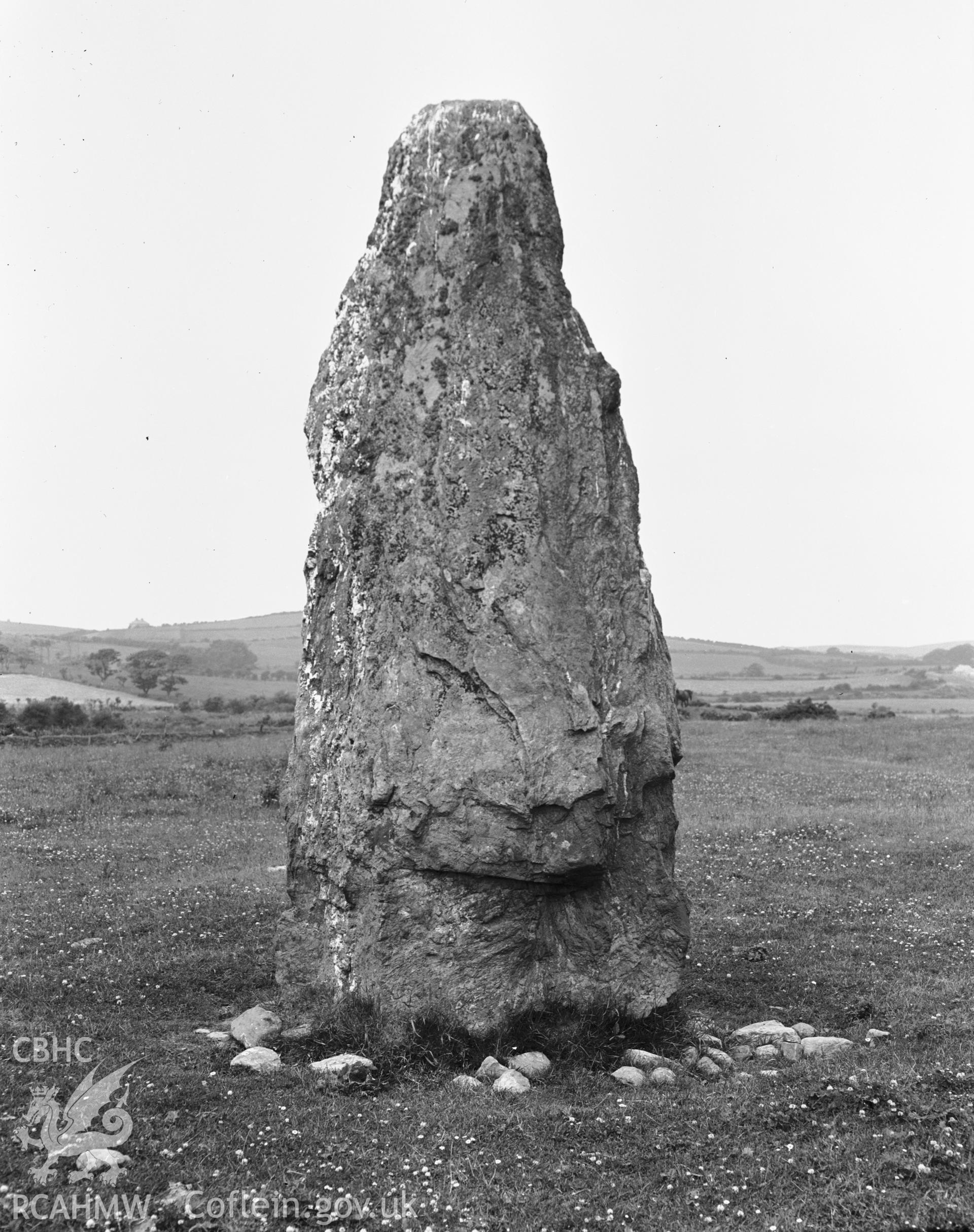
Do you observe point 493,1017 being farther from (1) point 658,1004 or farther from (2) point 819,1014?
(2) point 819,1014

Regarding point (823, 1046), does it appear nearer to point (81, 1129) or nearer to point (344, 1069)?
point (344, 1069)

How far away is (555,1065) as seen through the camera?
8969 millimetres

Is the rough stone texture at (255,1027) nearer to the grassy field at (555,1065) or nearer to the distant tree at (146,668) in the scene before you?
the grassy field at (555,1065)

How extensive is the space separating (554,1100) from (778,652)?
421 ft

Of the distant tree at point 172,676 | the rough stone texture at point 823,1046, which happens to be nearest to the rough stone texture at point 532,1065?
the rough stone texture at point 823,1046

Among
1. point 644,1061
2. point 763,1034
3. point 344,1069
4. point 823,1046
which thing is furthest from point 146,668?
point 823,1046

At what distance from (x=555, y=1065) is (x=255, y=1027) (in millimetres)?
2657

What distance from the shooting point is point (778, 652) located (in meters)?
132

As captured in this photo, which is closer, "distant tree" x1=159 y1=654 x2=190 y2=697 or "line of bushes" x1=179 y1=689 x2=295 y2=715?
"line of bushes" x1=179 y1=689 x2=295 y2=715

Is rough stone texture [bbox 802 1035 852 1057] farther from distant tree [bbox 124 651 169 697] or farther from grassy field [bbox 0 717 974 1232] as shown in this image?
distant tree [bbox 124 651 169 697]

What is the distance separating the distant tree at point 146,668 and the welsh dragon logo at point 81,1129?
6325 centimetres

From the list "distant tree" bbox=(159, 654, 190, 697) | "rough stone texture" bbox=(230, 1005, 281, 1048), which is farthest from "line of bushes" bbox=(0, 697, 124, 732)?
"rough stone texture" bbox=(230, 1005, 281, 1048)

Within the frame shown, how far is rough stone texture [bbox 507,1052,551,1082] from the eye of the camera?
28.8 feet

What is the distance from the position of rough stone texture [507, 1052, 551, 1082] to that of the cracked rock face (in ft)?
1.53
